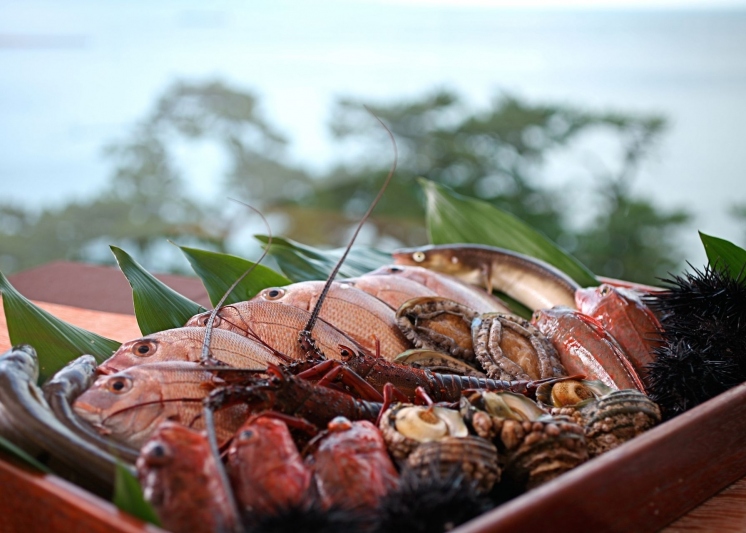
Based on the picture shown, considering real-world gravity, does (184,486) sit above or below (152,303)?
below

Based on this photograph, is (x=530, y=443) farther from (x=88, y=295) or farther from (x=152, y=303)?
(x=88, y=295)

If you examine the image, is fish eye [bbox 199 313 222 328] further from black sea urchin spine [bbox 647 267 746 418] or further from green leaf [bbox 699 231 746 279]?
green leaf [bbox 699 231 746 279]

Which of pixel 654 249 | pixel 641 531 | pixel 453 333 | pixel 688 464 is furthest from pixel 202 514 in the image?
pixel 654 249

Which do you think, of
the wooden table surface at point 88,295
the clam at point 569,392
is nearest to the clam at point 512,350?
the clam at point 569,392

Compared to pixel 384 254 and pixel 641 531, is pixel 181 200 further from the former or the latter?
pixel 641 531

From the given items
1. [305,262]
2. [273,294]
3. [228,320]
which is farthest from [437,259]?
[228,320]

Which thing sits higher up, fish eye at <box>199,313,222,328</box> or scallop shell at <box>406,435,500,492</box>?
fish eye at <box>199,313,222,328</box>

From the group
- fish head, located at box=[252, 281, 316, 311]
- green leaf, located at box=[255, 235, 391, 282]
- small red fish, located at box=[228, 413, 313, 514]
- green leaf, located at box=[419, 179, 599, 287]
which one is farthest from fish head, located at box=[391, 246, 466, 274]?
small red fish, located at box=[228, 413, 313, 514]
